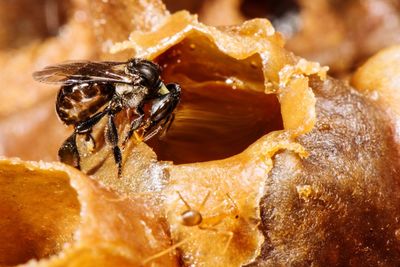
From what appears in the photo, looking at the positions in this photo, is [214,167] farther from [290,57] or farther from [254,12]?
[254,12]

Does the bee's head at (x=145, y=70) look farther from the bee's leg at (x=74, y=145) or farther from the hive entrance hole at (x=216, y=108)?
the bee's leg at (x=74, y=145)

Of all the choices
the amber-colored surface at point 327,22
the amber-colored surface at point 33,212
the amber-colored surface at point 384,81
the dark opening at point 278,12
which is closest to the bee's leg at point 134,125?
the amber-colored surface at point 33,212

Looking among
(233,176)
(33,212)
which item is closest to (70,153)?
(33,212)

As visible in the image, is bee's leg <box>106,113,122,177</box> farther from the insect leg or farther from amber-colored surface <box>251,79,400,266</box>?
amber-colored surface <box>251,79,400,266</box>

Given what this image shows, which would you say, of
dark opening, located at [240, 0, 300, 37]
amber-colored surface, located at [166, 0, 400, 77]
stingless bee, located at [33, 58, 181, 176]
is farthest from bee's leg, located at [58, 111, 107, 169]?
dark opening, located at [240, 0, 300, 37]

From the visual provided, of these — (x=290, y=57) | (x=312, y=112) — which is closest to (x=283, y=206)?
(x=312, y=112)

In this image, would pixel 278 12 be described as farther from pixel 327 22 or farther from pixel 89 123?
pixel 89 123
